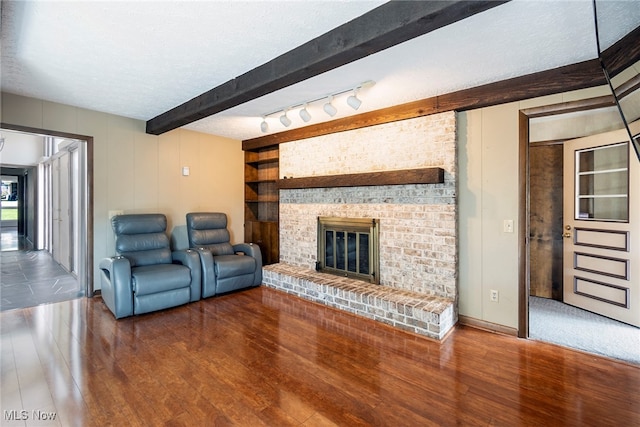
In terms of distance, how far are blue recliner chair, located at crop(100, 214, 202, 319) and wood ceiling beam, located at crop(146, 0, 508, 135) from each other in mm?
1875

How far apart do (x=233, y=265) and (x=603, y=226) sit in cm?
430

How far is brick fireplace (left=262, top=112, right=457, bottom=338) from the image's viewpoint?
3111mm

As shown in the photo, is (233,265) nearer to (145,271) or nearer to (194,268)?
(194,268)

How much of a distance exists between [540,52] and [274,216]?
161 inches

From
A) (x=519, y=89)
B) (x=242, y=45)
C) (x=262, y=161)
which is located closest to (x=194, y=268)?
(x=262, y=161)

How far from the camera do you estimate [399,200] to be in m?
3.46

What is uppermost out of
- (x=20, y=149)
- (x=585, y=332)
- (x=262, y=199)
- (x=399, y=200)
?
(x=20, y=149)

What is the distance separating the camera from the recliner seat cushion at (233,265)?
3857 millimetres

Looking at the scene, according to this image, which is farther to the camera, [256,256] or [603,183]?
[256,256]

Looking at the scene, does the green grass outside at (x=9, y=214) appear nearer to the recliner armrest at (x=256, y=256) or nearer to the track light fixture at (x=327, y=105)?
the recliner armrest at (x=256, y=256)

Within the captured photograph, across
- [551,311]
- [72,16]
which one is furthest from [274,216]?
[551,311]

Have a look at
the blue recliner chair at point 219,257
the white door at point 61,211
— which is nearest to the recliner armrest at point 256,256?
the blue recliner chair at point 219,257

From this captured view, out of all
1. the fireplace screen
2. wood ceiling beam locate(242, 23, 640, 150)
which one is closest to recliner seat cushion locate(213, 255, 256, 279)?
the fireplace screen

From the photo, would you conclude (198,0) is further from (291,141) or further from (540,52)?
(291,141)
